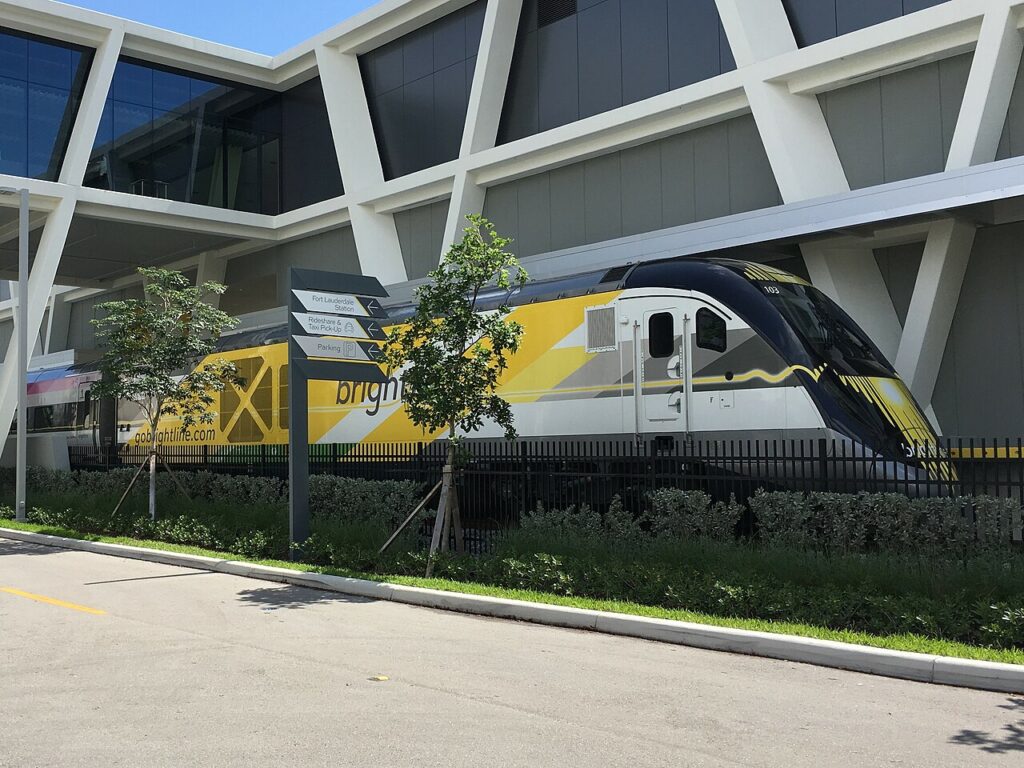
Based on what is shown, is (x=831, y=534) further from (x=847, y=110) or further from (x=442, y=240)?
(x=442, y=240)

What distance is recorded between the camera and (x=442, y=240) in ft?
91.0

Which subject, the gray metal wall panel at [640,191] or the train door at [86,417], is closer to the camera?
the gray metal wall panel at [640,191]

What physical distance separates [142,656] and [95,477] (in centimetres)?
1630

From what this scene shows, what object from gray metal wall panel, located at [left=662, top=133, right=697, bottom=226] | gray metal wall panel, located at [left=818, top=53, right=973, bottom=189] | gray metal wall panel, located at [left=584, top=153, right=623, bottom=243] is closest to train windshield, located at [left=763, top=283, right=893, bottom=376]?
gray metal wall panel, located at [left=818, top=53, right=973, bottom=189]

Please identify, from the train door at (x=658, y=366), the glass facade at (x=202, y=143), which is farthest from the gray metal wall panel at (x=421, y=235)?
the train door at (x=658, y=366)

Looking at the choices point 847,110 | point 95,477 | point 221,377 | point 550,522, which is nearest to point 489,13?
point 847,110

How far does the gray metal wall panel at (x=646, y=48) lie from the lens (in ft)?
72.6

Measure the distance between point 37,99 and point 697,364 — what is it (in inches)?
884

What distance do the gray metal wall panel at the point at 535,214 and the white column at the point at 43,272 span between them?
483 inches

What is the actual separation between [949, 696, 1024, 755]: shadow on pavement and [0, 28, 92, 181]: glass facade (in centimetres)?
2779

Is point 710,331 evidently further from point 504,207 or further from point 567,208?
point 504,207

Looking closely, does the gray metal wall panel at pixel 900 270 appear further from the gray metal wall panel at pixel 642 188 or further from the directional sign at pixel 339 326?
the directional sign at pixel 339 326

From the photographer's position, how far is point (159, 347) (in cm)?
1881

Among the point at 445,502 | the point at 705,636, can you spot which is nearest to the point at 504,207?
the point at 445,502
